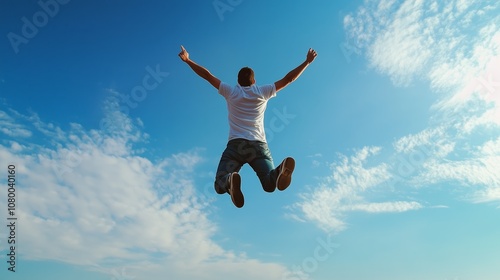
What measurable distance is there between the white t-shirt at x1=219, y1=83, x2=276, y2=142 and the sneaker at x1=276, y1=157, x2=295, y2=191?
74 cm

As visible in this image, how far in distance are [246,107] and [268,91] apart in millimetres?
451

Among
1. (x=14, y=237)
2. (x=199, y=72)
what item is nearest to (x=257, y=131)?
(x=199, y=72)

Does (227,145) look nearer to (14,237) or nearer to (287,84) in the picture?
(287,84)

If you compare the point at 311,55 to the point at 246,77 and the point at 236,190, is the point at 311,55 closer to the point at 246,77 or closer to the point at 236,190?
the point at 246,77

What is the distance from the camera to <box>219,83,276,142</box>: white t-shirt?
697cm

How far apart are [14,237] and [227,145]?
32.0 feet

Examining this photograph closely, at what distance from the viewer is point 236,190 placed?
21.6ft

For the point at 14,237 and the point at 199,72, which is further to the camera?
the point at 14,237

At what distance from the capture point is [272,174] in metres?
6.65

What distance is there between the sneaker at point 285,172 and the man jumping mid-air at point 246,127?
0.32 ft

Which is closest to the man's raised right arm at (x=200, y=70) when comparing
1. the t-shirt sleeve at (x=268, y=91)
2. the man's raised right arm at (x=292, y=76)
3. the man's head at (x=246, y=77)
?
the man's head at (x=246, y=77)

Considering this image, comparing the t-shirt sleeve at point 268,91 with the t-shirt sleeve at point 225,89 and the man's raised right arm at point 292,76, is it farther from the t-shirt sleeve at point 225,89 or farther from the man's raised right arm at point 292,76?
the t-shirt sleeve at point 225,89

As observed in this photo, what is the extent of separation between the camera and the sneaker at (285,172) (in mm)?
6473

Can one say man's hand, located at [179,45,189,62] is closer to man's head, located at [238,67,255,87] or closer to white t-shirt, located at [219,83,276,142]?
white t-shirt, located at [219,83,276,142]
